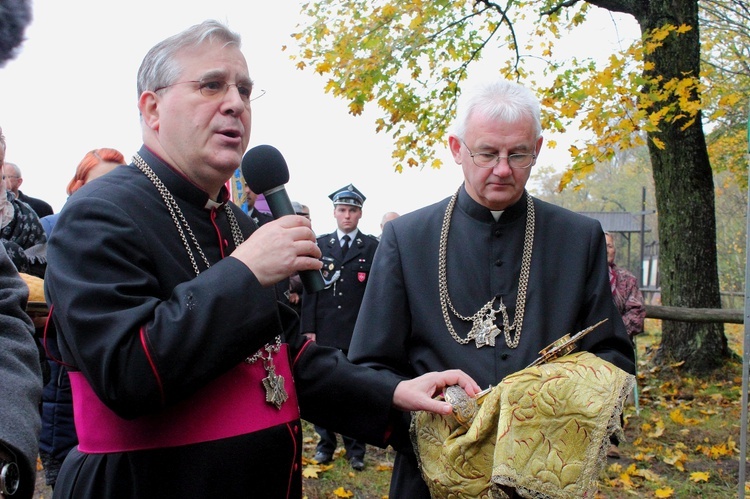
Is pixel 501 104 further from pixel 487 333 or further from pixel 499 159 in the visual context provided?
pixel 487 333

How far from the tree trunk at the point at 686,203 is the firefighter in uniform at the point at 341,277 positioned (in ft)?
13.4

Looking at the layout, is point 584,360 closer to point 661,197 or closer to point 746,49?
point 661,197

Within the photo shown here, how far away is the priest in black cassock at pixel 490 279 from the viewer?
2.56m

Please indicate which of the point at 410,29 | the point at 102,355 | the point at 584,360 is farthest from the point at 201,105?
the point at 410,29

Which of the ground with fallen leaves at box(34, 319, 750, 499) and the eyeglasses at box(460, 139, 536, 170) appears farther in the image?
the ground with fallen leaves at box(34, 319, 750, 499)

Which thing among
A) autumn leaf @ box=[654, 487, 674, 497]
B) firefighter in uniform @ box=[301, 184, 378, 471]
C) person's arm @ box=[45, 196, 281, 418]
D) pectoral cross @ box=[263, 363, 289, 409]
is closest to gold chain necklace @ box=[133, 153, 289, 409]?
pectoral cross @ box=[263, 363, 289, 409]

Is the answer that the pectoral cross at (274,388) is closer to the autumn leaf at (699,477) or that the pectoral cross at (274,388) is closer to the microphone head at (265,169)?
the microphone head at (265,169)

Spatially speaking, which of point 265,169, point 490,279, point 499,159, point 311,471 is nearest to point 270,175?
point 265,169

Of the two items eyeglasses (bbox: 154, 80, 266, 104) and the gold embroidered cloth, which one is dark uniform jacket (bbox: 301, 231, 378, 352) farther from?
eyeglasses (bbox: 154, 80, 266, 104)

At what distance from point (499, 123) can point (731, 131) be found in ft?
48.0

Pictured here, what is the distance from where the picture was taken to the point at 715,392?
8914 millimetres

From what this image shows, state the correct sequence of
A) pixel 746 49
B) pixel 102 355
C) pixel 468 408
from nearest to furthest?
pixel 102 355 < pixel 468 408 < pixel 746 49

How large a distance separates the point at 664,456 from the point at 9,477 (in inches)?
242

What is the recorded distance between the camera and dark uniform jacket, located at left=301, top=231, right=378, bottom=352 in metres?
7.21
